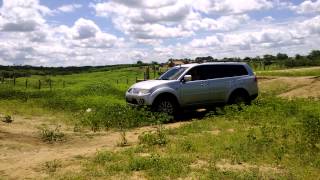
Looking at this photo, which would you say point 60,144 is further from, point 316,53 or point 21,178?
point 316,53

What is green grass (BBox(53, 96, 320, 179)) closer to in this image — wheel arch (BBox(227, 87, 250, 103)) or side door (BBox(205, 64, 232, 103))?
side door (BBox(205, 64, 232, 103))

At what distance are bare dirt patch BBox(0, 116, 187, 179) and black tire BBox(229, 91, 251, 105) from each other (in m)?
3.77

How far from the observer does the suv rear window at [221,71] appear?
592 inches

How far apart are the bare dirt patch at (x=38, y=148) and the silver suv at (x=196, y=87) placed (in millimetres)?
1320

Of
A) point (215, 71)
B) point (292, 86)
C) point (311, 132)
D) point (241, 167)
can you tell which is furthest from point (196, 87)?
point (292, 86)

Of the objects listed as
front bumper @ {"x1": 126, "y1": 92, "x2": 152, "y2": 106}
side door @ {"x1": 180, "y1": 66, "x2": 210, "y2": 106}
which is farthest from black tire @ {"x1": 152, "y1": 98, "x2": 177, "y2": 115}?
side door @ {"x1": 180, "y1": 66, "x2": 210, "y2": 106}

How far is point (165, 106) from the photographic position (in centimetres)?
1401

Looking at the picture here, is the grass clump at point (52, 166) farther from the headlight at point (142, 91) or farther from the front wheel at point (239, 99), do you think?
the front wheel at point (239, 99)

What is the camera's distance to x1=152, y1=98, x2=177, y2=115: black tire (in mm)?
13875

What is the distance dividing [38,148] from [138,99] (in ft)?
14.6

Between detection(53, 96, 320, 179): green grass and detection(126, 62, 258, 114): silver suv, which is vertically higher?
detection(126, 62, 258, 114): silver suv

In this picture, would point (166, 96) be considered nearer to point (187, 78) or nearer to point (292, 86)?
point (187, 78)

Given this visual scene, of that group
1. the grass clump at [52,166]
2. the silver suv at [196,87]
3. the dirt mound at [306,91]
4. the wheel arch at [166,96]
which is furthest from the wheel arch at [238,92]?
the grass clump at [52,166]

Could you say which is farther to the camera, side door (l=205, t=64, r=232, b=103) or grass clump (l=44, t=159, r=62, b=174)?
side door (l=205, t=64, r=232, b=103)
